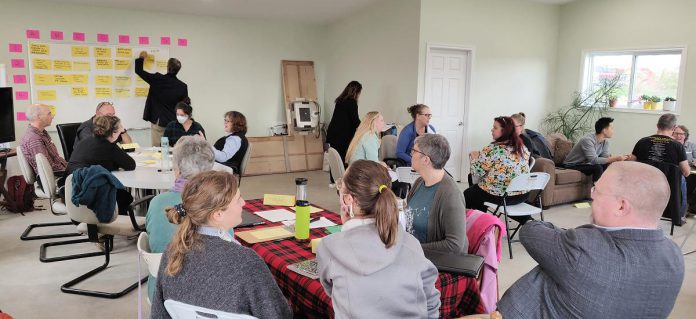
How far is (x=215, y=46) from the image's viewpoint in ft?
25.8

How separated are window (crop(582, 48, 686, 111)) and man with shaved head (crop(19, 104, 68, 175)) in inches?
277

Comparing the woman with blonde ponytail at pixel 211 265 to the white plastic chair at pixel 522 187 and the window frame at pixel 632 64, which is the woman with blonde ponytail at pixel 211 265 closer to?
the white plastic chair at pixel 522 187

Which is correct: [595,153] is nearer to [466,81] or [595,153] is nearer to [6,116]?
[466,81]

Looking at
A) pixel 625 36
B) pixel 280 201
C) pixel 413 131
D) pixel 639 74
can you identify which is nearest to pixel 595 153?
pixel 639 74

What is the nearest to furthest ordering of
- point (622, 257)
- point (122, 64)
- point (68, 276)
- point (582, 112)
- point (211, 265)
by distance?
1. point (622, 257)
2. point (211, 265)
3. point (68, 276)
4. point (122, 64)
5. point (582, 112)

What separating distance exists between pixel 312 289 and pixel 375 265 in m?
0.41

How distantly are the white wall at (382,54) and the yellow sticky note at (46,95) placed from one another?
4183mm

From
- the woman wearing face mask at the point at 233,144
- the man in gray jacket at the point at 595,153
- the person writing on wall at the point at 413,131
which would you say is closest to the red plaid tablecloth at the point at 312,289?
the woman wearing face mask at the point at 233,144

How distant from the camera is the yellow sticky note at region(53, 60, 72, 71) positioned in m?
6.79

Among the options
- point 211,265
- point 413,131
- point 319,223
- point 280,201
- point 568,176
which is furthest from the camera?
point 568,176

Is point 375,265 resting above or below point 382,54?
below

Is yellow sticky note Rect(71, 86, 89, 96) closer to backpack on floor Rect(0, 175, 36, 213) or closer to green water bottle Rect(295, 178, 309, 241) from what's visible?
backpack on floor Rect(0, 175, 36, 213)

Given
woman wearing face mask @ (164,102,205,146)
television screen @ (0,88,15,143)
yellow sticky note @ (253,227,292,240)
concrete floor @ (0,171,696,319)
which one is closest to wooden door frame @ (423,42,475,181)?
concrete floor @ (0,171,696,319)

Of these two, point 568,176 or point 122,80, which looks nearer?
point 568,176
